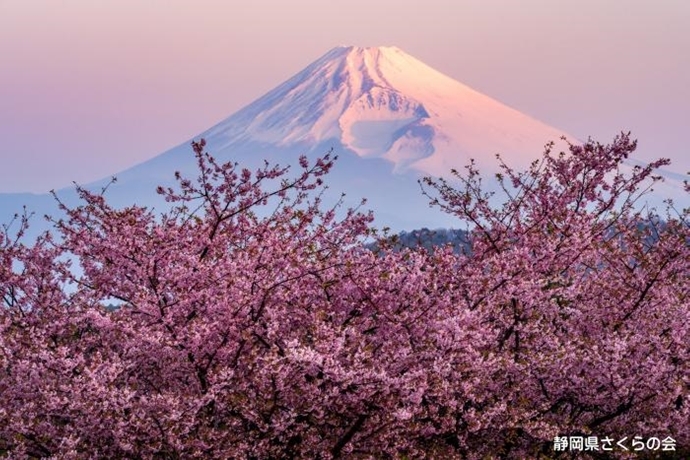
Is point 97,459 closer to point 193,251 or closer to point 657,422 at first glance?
point 193,251

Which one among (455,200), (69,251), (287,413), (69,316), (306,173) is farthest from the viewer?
(455,200)

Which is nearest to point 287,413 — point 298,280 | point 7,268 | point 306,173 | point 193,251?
point 298,280

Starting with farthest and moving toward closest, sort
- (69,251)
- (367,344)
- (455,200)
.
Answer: (455,200) < (69,251) < (367,344)

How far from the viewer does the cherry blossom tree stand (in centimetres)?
924

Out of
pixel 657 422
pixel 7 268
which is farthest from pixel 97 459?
pixel 657 422

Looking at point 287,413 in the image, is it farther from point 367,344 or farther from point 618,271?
point 618,271

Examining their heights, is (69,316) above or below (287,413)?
above

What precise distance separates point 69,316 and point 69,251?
1368mm

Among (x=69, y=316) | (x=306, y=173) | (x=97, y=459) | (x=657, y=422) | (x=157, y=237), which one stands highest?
(x=306, y=173)

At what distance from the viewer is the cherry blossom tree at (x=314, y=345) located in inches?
364

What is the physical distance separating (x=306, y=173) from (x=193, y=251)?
2.35m

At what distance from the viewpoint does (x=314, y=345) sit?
904cm

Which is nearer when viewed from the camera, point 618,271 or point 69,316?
point 69,316

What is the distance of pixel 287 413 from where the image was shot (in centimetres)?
938
